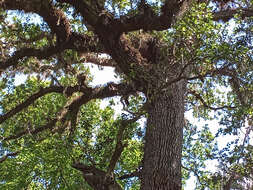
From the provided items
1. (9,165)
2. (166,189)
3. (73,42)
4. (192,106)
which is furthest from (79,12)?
(9,165)

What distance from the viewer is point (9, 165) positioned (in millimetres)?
14586

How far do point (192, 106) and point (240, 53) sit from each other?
5425 millimetres

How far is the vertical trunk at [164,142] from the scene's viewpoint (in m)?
6.06

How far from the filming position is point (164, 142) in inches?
257

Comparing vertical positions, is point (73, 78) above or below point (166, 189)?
above

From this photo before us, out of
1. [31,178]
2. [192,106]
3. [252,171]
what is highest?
[192,106]

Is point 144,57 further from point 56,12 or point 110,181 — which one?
point 110,181

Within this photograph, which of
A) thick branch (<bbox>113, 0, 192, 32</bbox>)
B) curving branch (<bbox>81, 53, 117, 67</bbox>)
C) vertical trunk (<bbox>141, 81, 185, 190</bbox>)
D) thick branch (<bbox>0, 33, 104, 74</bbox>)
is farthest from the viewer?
curving branch (<bbox>81, 53, 117, 67</bbox>)

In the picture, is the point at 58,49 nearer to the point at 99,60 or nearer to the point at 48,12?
the point at 48,12

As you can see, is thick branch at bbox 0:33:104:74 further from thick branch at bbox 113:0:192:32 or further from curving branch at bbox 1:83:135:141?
thick branch at bbox 113:0:192:32

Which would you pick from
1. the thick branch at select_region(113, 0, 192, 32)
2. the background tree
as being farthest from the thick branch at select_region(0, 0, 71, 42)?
the thick branch at select_region(113, 0, 192, 32)

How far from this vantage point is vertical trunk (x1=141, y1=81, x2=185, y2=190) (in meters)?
6.06

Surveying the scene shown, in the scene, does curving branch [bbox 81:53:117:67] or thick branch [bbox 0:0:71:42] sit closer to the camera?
thick branch [bbox 0:0:71:42]

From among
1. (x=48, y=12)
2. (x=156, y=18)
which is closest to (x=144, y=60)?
(x=156, y=18)
